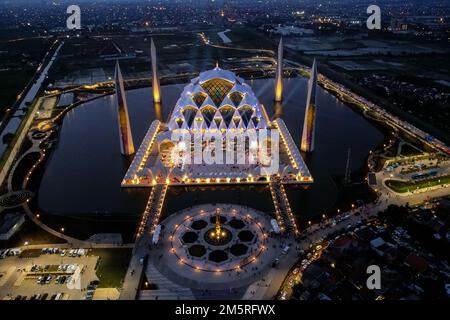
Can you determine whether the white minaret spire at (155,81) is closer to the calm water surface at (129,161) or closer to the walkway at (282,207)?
the calm water surface at (129,161)

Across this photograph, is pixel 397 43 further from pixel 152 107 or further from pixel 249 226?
pixel 249 226

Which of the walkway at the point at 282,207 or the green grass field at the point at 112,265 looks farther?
the walkway at the point at 282,207

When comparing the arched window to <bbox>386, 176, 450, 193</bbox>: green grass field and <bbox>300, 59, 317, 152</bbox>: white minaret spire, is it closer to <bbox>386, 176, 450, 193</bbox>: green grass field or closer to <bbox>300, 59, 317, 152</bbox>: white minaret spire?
<bbox>300, 59, 317, 152</bbox>: white minaret spire

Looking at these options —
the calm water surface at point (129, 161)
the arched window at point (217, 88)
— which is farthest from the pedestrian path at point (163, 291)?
the arched window at point (217, 88)

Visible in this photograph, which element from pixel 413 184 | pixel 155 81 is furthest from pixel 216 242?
pixel 155 81

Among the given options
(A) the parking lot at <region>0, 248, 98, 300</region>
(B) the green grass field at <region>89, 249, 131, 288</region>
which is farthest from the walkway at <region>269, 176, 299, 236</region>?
(A) the parking lot at <region>0, 248, 98, 300</region>

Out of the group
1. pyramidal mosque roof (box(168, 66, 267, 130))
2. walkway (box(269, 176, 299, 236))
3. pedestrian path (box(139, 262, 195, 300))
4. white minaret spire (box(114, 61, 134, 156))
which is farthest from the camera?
pyramidal mosque roof (box(168, 66, 267, 130))

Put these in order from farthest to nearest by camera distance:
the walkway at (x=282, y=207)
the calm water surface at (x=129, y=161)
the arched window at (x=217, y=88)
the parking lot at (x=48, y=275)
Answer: the arched window at (x=217, y=88) < the calm water surface at (x=129, y=161) < the walkway at (x=282, y=207) < the parking lot at (x=48, y=275)
